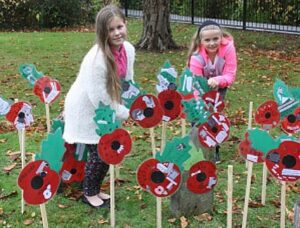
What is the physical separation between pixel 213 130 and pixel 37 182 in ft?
4.35

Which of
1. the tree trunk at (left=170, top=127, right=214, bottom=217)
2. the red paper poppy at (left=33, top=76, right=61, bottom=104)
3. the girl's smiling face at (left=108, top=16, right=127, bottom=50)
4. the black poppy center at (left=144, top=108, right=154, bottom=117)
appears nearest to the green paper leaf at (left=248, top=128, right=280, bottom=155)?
the tree trunk at (left=170, top=127, right=214, bottom=217)

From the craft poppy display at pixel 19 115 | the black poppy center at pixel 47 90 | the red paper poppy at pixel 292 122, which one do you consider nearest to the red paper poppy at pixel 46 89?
the black poppy center at pixel 47 90

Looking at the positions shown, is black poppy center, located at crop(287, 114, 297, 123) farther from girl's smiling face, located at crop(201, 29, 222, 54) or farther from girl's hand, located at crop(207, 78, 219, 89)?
girl's smiling face, located at crop(201, 29, 222, 54)

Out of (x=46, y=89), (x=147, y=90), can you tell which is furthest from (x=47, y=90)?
(x=147, y=90)

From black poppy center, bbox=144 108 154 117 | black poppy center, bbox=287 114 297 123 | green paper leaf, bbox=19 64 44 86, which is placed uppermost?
green paper leaf, bbox=19 64 44 86

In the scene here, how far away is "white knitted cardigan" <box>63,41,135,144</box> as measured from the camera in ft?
12.3

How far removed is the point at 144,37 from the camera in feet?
35.8

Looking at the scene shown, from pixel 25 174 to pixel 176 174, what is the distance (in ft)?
3.14

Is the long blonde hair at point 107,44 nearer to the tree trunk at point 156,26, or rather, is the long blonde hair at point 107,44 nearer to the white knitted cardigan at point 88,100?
the white knitted cardigan at point 88,100

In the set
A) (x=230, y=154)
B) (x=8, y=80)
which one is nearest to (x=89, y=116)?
(x=230, y=154)

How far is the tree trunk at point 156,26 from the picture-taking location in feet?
34.5

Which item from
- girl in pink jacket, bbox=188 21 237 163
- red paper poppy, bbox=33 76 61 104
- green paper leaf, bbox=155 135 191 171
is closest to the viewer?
green paper leaf, bbox=155 135 191 171

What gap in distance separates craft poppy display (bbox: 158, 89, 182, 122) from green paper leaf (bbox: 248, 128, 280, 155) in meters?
1.12

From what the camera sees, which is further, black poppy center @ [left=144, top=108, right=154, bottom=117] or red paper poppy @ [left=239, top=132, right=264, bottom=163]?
black poppy center @ [left=144, top=108, right=154, bottom=117]
